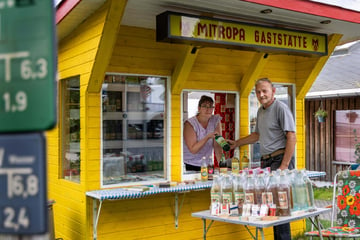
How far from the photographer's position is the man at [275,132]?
514 centimetres

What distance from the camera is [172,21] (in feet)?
14.9

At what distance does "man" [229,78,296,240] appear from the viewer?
5.14 meters

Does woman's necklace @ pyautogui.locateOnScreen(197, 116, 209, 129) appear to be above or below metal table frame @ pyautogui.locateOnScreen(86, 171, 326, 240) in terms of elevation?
above

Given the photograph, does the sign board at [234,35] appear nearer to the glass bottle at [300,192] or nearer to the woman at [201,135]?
the woman at [201,135]

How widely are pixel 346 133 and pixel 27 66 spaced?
1292 cm

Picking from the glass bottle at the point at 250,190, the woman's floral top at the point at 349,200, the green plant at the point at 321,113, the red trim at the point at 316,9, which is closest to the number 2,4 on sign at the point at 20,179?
the glass bottle at the point at 250,190

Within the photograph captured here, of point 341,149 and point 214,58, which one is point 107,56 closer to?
point 214,58

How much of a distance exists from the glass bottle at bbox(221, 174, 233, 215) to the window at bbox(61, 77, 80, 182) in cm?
197

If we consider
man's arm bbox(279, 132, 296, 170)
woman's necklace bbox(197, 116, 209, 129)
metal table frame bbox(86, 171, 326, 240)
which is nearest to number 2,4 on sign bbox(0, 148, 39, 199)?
metal table frame bbox(86, 171, 326, 240)

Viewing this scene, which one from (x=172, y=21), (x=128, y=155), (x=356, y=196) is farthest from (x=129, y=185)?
(x=356, y=196)

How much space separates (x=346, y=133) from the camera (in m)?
13.3

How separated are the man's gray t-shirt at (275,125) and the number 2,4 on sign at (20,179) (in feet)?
13.2

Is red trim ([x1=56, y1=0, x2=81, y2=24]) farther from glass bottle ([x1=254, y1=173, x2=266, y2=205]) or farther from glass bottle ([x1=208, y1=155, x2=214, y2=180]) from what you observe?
glass bottle ([x1=208, y1=155, x2=214, y2=180])

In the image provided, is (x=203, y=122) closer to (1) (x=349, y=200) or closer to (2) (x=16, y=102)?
(1) (x=349, y=200)
